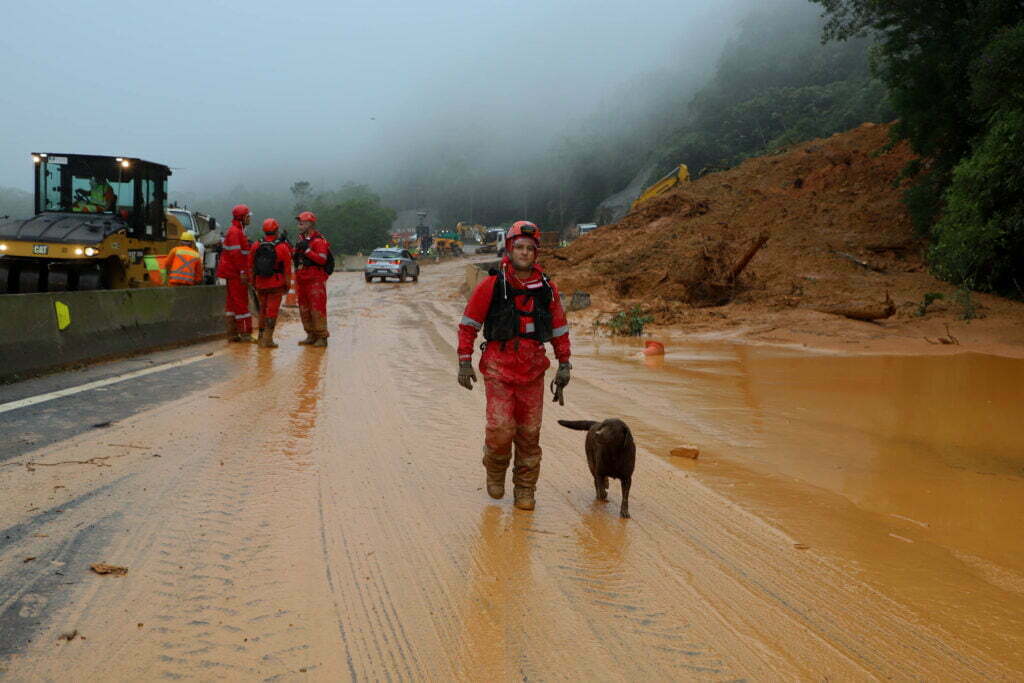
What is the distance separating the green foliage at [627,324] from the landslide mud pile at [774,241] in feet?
3.34

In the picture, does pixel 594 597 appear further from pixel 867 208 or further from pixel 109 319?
pixel 867 208

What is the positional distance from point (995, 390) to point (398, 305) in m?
18.4

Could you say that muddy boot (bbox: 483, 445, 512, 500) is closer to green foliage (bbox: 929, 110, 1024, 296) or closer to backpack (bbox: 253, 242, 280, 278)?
backpack (bbox: 253, 242, 280, 278)

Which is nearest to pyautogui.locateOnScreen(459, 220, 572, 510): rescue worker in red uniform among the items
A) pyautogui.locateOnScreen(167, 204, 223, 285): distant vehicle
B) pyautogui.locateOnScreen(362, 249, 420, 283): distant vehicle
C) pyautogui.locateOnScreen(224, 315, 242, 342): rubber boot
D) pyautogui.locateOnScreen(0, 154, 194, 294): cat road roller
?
pyautogui.locateOnScreen(224, 315, 242, 342): rubber boot

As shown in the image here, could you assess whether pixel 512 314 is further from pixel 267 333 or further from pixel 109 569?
pixel 267 333

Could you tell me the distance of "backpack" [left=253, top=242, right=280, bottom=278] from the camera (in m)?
13.2

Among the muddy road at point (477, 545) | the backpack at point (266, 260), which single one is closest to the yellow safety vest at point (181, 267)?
the backpack at point (266, 260)

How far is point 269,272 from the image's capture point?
1320 cm

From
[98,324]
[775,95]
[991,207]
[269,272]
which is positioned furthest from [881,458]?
[775,95]

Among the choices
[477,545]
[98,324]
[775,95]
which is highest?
[775,95]

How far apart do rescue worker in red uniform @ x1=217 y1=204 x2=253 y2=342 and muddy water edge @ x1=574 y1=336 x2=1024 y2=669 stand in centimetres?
601

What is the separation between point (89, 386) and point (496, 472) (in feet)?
19.1

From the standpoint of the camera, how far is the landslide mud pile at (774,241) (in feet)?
68.5

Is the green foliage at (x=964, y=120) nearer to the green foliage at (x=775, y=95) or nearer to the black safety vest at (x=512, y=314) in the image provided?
the black safety vest at (x=512, y=314)
